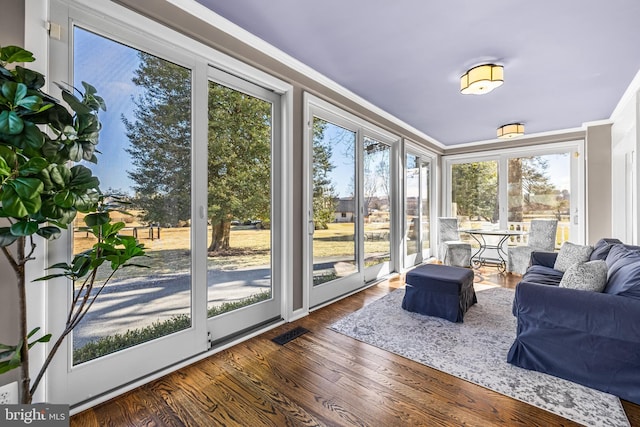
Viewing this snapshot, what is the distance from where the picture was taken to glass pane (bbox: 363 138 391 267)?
4.14 meters

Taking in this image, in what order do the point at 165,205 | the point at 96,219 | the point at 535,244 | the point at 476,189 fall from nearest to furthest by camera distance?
the point at 96,219
the point at 165,205
the point at 535,244
the point at 476,189

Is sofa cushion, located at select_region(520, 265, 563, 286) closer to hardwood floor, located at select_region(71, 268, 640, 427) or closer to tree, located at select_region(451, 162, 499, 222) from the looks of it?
hardwood floor, located at select_region(71, 268, 640, 427)

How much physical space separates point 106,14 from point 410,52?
7.64 ft

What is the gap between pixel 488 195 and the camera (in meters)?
6.02

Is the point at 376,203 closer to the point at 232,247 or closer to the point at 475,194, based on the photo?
the point at 232,247

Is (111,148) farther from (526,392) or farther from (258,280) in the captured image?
(526,392)

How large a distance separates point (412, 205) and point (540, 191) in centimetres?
250

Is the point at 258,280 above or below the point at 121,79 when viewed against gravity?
below

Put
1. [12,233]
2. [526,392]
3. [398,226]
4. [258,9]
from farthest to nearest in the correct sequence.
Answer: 1. [398,226]
2. [258,9]
3. [526,392]
4. [12,233]

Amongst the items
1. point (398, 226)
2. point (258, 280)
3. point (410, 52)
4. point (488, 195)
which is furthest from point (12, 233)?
point (488, 195)

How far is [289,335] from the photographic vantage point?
256 cm

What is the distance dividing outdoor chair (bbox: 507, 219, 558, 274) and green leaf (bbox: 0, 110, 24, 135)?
586 centimetres

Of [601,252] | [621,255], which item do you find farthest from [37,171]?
[601,252]

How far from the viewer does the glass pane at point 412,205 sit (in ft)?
17.2
